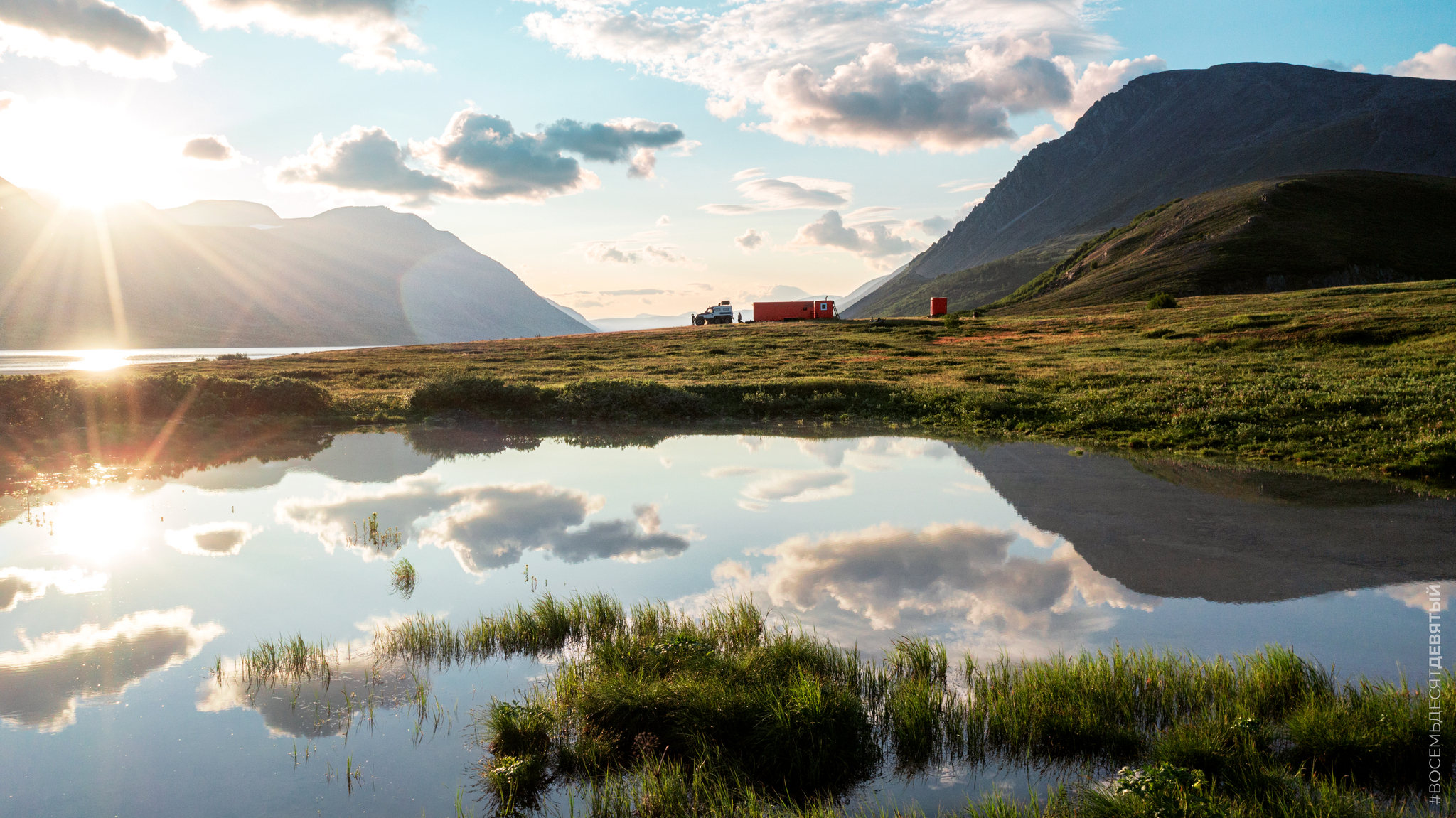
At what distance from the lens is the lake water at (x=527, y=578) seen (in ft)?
23.2

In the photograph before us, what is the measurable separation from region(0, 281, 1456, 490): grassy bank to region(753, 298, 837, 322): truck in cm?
3095

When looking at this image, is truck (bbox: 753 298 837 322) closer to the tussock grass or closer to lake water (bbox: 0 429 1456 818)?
lake water (bbox: 0 429 1456 818)

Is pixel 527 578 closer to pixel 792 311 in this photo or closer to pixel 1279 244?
pixel 792 311

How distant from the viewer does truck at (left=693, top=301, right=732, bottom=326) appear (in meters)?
95.7

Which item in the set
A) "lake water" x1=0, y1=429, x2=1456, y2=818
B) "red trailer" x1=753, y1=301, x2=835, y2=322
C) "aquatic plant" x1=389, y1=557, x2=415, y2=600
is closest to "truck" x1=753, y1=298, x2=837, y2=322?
"red trailer" x1=753, y1=301, x2=835, y2=322

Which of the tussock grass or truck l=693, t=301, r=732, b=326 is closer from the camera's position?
the tussock grass

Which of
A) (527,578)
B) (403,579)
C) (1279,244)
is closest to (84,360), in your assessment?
(403,579)

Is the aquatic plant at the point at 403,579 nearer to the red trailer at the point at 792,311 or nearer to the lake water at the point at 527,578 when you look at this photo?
the lake water at the point at 527,578

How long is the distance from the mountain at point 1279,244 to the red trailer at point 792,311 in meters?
34.8

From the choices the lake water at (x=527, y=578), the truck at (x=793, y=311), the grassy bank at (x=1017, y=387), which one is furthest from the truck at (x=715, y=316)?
the lake water at (x=527, y=578)

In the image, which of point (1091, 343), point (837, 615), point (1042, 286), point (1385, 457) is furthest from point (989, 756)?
point (1042, 286)

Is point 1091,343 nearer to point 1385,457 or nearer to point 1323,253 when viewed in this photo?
point 1385,457

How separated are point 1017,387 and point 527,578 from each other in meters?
30.1

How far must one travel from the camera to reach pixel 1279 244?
122688 millimetres
